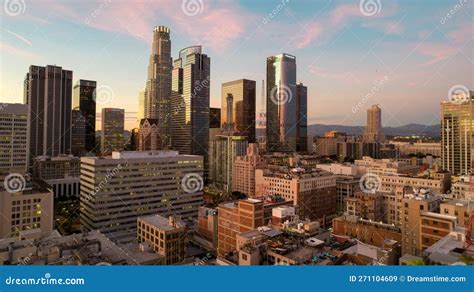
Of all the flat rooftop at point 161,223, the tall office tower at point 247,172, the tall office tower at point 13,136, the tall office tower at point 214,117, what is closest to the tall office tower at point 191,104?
the tall office tower at point 214,117

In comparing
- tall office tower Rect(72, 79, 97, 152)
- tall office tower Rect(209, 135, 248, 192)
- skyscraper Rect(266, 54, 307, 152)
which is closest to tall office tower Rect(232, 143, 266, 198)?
tall office tower Rect(209, 135, 248, 192)

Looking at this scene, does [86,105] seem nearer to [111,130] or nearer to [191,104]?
[111,130]

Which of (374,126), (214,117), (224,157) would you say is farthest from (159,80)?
(374,126)

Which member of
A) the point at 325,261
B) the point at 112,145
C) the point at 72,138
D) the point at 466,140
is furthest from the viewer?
the point at 72,138

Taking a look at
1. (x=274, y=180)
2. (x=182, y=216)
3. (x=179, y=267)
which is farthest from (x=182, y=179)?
(x=179, y=267)

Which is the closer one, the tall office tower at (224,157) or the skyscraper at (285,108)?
the tall office tower at (224,157)

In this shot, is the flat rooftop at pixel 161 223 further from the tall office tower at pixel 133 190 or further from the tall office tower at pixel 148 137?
the tall office tower at pixel 148 137

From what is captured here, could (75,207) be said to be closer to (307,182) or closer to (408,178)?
(307,182)
